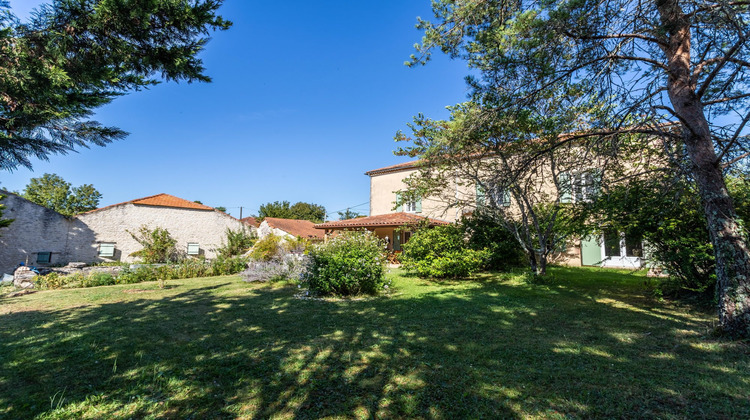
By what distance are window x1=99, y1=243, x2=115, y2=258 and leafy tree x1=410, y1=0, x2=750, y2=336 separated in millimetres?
23145

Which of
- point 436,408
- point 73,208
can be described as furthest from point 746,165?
point 73,208

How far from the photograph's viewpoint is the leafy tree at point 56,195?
1206 inches

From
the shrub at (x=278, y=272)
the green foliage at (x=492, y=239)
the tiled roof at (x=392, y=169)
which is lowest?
the shrub at (x=278, y=272)

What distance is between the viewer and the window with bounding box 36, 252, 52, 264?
17156mm

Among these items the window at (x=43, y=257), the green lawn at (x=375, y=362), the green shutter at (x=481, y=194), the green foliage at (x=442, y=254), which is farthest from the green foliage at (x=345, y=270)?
the window at (x=43, y=257)

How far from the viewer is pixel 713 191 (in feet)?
14.7

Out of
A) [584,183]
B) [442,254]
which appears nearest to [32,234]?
[442,254]

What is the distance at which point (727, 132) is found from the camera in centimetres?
520

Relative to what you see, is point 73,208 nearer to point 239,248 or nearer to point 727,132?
point 239,248

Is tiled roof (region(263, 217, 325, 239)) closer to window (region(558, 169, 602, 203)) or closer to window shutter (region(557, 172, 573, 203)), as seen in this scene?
window shutter (region(557, 172, 573, 203))

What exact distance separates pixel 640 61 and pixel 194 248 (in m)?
25.6

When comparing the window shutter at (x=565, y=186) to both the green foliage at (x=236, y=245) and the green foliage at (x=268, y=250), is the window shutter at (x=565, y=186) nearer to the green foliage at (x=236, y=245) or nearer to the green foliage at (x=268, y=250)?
the green foliage at (x=268, y=250)

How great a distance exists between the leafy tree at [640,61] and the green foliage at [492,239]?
7.24 meters

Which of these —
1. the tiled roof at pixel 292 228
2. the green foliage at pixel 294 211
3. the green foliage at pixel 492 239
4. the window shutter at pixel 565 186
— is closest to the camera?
the window shutter at pixel 565 186
